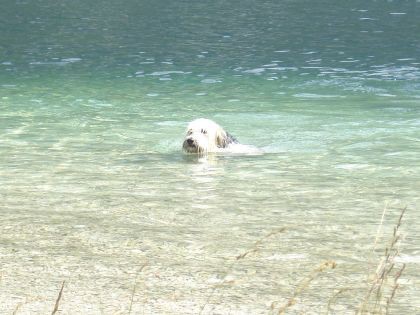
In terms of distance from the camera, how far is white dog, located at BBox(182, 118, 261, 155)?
12.0m

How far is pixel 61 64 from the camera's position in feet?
76.2

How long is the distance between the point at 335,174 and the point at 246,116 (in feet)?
17.3

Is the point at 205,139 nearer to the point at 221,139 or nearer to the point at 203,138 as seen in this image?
the point at 203,138

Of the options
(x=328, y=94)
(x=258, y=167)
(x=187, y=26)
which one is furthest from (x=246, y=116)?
(x=187, y=26)

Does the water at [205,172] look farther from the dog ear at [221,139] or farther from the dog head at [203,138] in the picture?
the dog ear at [221,139]

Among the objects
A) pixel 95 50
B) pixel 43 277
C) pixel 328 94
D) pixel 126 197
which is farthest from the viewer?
pixel 95 50

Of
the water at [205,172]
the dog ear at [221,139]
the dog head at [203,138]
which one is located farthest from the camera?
the dog ear at [221,139]

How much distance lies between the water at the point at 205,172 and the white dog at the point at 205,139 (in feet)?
0.63

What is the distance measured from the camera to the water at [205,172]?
6.17 metres

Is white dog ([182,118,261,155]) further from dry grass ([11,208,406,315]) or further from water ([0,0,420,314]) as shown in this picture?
dry grass ([11,208,406,315])

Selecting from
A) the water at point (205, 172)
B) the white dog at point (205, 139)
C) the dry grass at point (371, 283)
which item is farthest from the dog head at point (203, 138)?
the dry grass at point (371, 283)

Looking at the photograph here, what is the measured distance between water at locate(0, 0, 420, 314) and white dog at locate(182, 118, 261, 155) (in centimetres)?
19

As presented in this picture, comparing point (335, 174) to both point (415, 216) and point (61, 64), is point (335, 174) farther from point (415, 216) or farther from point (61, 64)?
point (61, 64)

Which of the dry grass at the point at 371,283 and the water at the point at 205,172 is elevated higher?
the dry grass at the point at 371,283
